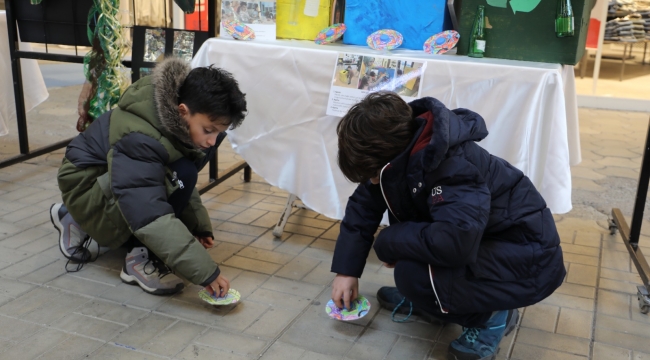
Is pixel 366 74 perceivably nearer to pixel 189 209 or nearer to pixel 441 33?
pixel 441 33

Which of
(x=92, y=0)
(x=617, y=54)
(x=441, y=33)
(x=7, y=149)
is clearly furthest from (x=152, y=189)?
(x=617, y=54)

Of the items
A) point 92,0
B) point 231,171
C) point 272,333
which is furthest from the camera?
point 231,171

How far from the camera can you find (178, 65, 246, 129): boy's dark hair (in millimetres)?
2016

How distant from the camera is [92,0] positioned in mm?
3062

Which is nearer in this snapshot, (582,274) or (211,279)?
(211,279)

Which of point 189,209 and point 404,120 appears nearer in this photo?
point 404,120

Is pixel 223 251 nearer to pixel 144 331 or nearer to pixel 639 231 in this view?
pixel 144 331

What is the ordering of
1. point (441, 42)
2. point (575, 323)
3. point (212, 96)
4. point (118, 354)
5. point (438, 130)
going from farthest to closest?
point (441, 42)
point (575, 323)
point (212, 96)
point (118, 354)
point (438, 130)

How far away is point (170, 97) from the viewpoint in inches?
80.0

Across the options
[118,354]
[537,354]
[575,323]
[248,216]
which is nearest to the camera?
[118,354]

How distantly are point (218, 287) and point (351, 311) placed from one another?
1.38 feet

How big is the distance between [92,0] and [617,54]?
8.13 m

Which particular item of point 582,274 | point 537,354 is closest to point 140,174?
point 537,354

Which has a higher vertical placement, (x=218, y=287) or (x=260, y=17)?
(x=260, y=17)
